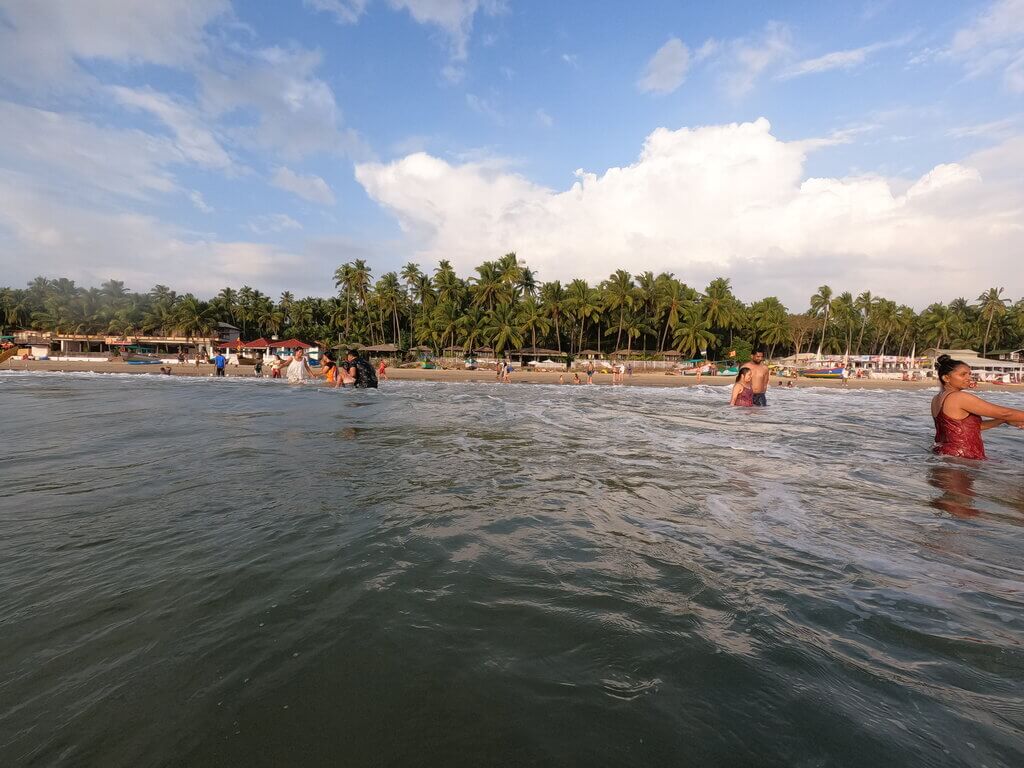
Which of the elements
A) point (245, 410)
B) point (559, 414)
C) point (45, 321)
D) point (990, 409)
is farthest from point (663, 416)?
point (45, 321)

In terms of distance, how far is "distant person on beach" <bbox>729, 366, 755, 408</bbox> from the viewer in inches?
552

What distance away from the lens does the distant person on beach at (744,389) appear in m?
14.0

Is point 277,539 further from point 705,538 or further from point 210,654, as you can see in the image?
point 705,538

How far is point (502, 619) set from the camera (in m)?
2.51

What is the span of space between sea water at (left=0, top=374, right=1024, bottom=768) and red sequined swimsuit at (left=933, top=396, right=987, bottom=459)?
1563mm

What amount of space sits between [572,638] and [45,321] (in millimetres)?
98646

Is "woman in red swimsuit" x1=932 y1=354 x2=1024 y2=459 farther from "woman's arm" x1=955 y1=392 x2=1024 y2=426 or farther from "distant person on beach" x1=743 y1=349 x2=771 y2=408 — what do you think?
"distant person on beach" x1=743 y1=349 x2=771 y2=408

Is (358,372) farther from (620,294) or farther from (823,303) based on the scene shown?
(823,303)

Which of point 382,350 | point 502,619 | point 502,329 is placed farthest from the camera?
point 382,350

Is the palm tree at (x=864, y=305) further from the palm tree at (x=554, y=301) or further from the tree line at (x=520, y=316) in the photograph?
the palm tree at (x=554, y=301)

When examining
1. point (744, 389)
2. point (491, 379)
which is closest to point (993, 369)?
point (491, 379)

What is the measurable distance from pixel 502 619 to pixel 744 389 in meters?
14.2

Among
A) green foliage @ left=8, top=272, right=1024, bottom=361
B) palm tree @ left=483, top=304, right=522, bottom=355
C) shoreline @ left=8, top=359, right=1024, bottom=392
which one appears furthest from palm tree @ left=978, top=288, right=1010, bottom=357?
palm tree @ left=483, top=304, right=522, bottom=355

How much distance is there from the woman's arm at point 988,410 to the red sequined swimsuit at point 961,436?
261 mm
